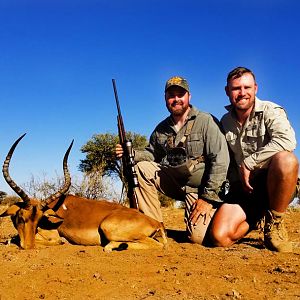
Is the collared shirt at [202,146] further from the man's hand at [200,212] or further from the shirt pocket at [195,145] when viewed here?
the man's hand at [200,212]

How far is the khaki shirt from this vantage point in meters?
5.40

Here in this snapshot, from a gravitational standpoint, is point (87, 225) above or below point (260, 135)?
below

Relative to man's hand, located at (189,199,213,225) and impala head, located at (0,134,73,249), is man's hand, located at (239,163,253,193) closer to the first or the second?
man's hand, located at (189,199,213,225)

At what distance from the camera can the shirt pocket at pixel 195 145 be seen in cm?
621

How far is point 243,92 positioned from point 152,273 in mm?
2694

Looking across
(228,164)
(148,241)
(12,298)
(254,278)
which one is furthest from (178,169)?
(12,298)

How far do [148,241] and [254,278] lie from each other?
2308 mm

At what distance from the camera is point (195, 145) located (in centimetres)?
623

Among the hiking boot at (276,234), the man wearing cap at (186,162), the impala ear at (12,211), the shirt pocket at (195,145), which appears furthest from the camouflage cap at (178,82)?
the impala ear at (12,211)

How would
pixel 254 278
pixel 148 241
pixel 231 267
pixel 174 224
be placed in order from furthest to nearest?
pixel 174 224 → pixel 148 241 → pixel 231 267 → pixel 254 278

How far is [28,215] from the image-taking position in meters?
6.15

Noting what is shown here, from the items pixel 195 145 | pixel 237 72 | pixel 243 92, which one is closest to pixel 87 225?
pixel 195 145

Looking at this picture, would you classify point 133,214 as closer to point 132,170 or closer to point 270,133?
point 132,170

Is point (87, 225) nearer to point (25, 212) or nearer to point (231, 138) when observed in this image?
point (25, 212)
